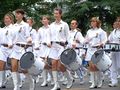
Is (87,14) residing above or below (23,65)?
above

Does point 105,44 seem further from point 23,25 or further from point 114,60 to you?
point 23,25

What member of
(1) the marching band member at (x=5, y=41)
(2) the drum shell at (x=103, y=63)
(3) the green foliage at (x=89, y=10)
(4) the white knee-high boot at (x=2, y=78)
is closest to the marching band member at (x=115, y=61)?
(2) the drum shell at (x=103, y=63)

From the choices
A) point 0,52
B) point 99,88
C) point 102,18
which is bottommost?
point 99,88

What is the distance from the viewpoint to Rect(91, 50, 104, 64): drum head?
13086 millimetres

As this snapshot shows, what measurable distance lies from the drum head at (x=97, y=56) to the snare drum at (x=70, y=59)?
47 cm

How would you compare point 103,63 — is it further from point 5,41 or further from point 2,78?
point 2,78

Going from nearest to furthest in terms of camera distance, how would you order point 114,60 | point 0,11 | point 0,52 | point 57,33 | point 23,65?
1. point 23,65
2. point 57,33
3. point 0,52
4. point 114,60
5. point 0,11

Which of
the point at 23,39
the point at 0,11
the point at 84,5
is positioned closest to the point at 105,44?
the point at 23,39

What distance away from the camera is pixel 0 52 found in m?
13.7

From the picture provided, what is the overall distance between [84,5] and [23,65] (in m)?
14.0

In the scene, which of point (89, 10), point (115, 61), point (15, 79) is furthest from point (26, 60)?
point (89, 10)

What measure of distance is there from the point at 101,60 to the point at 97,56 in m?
0.16

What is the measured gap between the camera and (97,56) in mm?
13195

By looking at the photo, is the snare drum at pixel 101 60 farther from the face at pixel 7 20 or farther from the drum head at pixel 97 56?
the face at pixel 7 20
